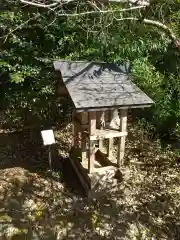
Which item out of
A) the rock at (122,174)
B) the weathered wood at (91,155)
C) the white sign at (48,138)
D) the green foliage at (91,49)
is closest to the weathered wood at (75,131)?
the white sign at (48,138)

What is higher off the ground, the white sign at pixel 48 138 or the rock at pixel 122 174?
the white sign at pixel 48 138

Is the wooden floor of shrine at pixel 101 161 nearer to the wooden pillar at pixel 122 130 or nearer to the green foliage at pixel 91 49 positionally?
the wooden pillar at pixel 122 130

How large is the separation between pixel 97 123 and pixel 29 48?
2.56m

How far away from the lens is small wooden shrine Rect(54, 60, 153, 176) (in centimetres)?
434

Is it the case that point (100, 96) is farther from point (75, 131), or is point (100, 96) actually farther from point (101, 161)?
point (101, 161)

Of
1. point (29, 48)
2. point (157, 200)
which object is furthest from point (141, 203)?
point (29, 48)

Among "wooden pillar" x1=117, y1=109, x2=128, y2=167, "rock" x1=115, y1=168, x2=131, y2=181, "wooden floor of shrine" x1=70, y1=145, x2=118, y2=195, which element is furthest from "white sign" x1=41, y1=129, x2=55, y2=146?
"rock" x1=115, y1=168, x2=131, y2=181

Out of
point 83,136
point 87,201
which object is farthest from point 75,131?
Result: point 87,201

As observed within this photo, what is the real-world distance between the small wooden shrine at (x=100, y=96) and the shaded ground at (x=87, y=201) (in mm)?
664

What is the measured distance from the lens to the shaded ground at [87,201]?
4477 millimetres

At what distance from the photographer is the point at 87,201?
5055 mm

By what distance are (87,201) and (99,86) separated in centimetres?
218

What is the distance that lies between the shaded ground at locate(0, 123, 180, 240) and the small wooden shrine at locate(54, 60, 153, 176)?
0.66 m

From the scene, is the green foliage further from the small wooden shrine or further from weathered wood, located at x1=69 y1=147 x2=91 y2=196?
weathered wood, located at x1=69 y1=147 x2=91 y2=196
